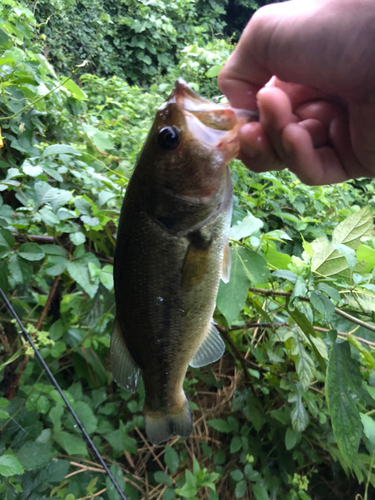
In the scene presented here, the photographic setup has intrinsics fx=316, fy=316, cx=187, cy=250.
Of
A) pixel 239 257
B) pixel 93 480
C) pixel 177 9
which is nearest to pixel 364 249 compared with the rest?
pixel 239 257

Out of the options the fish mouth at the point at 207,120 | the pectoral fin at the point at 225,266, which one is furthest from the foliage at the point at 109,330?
the fish mouth at the point at 207,120

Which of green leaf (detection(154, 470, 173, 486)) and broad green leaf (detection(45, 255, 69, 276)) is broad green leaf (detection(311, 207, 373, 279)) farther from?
green leaf (detection(154, 470, 173, 486))

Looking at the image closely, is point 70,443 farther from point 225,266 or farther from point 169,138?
point 169,138

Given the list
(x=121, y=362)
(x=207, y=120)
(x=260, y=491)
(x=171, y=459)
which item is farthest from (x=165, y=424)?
(x=260, y=491)

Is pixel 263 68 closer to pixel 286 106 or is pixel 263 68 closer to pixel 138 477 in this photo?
pixel 286 106

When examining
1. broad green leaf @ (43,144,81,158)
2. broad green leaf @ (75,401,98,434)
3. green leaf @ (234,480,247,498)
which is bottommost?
green leaf @ (234,480,247,498)

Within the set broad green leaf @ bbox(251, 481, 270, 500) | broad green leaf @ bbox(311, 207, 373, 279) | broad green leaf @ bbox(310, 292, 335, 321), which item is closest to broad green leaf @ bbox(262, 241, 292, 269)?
broad green leaf @ bbox(311, 207, 373, 279)
